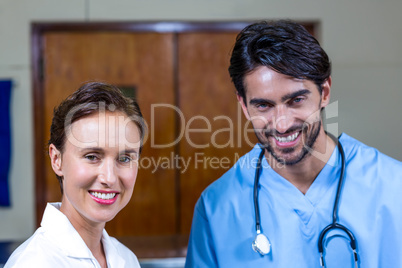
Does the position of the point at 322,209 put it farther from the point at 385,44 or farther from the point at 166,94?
the point at 385,44

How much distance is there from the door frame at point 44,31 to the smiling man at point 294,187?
5.55ft

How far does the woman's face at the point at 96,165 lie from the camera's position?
3.55 feet

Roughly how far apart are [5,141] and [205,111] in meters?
1.31

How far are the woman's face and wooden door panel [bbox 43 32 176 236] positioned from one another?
184 cm

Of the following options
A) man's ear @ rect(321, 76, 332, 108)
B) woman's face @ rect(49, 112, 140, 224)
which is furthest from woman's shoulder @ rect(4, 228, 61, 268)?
man's ear @ rect(321, 76, 332, 108)

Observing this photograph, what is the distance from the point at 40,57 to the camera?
2939mm

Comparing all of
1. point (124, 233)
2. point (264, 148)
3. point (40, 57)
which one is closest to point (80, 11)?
point (40, 57)

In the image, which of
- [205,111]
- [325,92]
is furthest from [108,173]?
[205,111]

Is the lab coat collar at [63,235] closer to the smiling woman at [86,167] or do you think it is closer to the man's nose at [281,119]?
the smiling woman at [86,167]

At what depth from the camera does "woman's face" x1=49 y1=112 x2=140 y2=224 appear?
A: 108 centimetres

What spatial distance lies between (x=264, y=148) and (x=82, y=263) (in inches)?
25.9

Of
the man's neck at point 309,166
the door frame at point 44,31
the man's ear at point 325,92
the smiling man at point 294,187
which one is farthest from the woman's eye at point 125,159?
the door frame at point 44,31

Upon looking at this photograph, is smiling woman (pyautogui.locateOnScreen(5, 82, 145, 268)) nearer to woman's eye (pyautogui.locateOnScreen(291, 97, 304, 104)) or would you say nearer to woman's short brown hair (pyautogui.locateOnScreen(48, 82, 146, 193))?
woman's short brown hair (pyautogui.locateOnScreen(48, 82, 146, 193))

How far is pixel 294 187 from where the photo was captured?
1.40 metres
